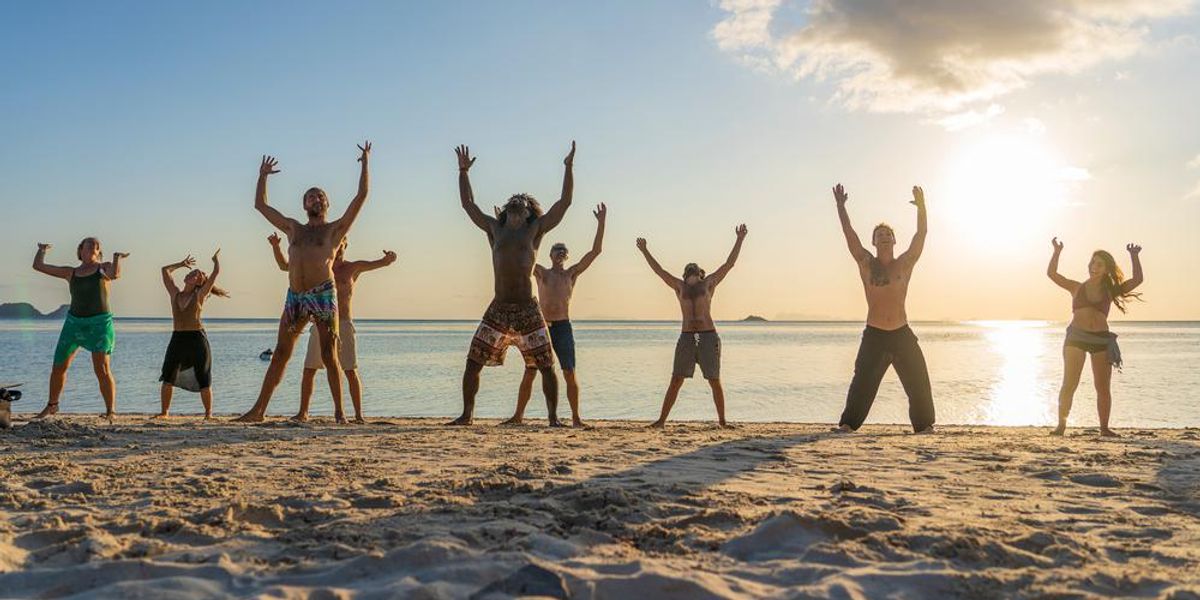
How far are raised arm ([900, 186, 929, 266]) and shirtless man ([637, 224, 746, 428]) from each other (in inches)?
71.3

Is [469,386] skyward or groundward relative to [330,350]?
groundward

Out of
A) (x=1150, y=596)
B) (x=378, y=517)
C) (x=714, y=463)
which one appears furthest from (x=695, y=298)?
(x=1150, y=596)

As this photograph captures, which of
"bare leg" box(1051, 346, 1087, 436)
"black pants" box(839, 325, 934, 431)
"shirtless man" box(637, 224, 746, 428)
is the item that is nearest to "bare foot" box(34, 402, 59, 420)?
"shirtless man" box(637, 224, 746, 428)

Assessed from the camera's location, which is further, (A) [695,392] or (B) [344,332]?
(A) [695,392]

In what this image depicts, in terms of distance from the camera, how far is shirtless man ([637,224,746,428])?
338 inches

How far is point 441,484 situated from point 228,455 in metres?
1.93

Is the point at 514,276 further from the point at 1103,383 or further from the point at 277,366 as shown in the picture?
the point at 1103,383

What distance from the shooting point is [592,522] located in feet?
11.6

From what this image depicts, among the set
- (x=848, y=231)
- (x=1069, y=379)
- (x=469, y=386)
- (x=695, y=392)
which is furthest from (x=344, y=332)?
(x=695, y=392)

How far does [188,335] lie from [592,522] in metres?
6.92

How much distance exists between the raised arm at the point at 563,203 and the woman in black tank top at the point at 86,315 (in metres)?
4.31

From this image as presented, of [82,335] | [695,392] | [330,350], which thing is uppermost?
[82,335]

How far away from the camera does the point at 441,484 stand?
4266 millimetres

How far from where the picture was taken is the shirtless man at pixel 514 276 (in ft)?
24.4
